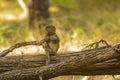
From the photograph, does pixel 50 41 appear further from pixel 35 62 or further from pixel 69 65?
pixel 69 65

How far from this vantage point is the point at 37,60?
14.3 feet

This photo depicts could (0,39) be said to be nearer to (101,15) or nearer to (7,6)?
(101,15)

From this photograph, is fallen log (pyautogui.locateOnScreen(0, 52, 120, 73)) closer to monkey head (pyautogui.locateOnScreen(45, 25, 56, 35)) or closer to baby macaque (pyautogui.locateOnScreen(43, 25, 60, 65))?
baby macaque (pyautogui.locateOnScreen(43, 25, 60, 65))

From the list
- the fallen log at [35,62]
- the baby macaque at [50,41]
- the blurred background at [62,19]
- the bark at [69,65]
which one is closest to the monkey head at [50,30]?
the baby macaque at [50,41]

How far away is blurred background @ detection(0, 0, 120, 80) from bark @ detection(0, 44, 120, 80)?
230 cm

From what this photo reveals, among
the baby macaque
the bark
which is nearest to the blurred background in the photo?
the baby macaque

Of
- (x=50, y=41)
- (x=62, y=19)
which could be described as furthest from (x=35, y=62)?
(x=62, y=19)

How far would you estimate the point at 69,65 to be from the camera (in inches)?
166

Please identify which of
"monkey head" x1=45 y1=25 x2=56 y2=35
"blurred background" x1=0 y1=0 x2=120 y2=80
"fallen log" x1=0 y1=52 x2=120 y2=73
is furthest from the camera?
"blurred background" x1=0 y1=0 x2=120 y2=80

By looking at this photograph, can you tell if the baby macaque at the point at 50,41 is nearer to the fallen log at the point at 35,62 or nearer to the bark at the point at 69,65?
the fallen log at the point at 35,62

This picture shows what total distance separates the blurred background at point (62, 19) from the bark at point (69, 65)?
7.55 ft

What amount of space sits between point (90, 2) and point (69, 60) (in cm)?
958

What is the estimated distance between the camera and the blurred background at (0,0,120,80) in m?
8.21

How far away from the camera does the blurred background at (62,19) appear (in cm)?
821
